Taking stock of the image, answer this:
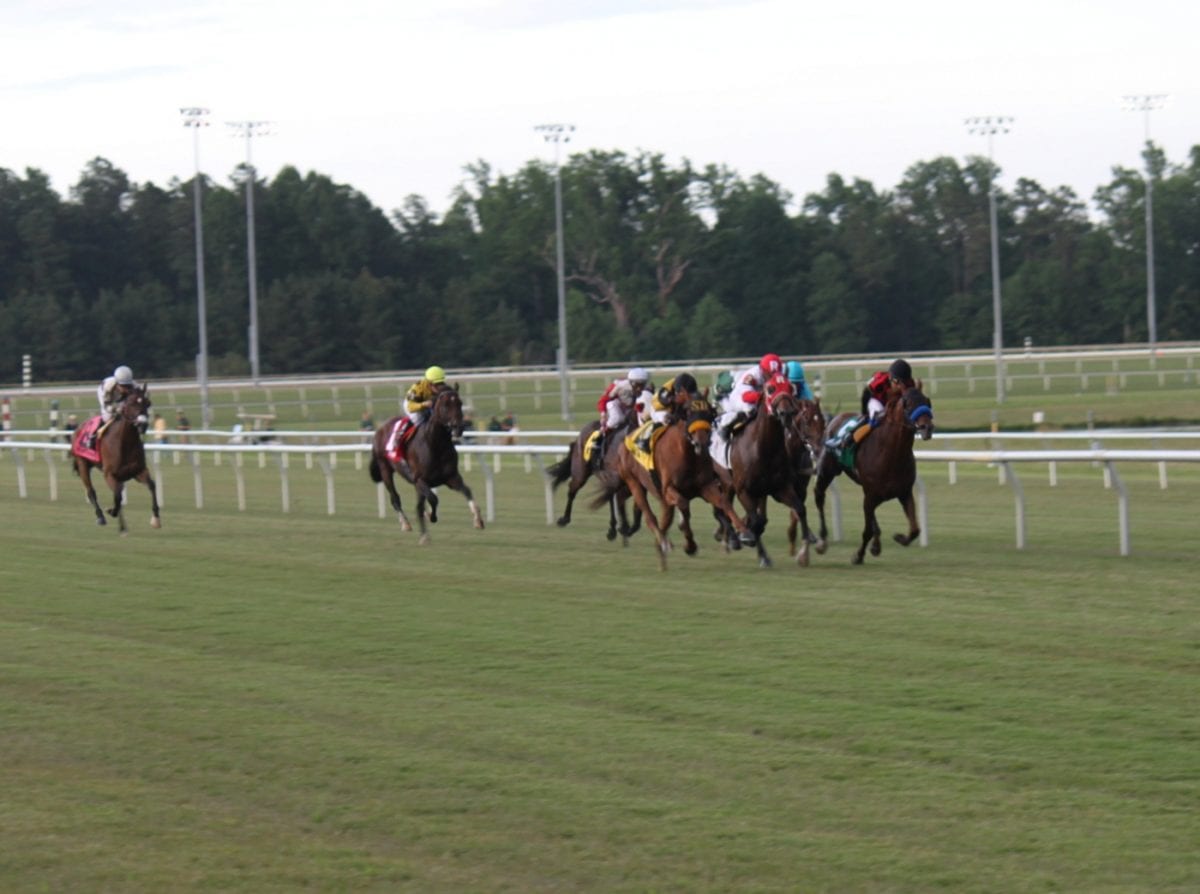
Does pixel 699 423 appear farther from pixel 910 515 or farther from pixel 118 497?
pixel 118 497

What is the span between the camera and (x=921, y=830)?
5074 mm

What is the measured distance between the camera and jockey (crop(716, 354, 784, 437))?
1256cm

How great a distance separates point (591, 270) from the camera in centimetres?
7088

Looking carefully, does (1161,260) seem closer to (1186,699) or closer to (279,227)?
(279,227)

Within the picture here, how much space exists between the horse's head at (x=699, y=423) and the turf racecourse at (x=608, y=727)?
0.80 m

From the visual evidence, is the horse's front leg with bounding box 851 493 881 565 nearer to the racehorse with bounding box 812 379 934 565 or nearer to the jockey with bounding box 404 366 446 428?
the racehorse with bounding box 812 379 934 565

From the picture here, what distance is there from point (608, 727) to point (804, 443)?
6.11 meters

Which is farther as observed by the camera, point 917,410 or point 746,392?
point 746,392

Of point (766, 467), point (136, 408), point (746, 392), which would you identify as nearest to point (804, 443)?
point (766, 467)

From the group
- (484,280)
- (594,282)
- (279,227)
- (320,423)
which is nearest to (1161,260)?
(594,282)

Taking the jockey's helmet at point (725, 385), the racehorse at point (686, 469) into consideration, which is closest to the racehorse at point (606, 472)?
the jockey's helmet at point (725, 385)

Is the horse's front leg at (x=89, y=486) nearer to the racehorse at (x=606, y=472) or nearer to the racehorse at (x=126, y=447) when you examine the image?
the racehorse at (x=126, y=447)

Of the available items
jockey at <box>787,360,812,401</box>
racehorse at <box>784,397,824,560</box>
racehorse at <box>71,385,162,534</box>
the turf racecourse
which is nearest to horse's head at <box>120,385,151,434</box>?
racehorse at <box>71,385,162,534</box>

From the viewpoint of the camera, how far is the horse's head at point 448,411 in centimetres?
1573
